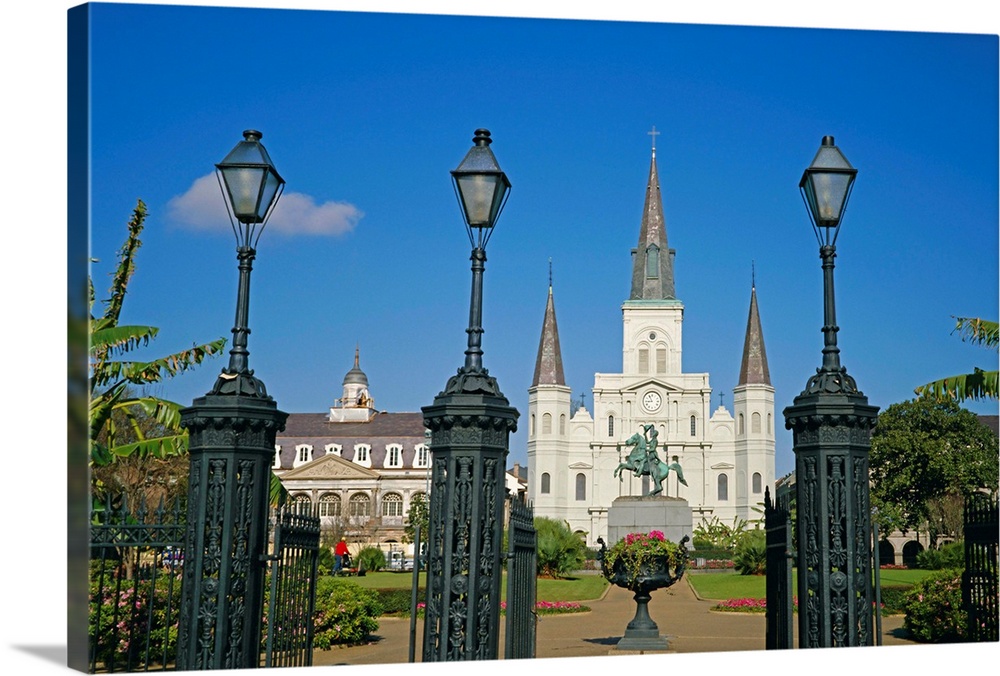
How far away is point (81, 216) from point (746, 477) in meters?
71.6

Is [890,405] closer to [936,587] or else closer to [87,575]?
Result: [936,587]

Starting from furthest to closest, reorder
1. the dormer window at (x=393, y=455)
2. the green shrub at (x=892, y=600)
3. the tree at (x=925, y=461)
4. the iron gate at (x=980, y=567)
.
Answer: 1. the dormer window at (x=393, y=455)
2. the tree at (x=925, y=461)
3. the green shrub at (x=892, y=600)
4. the iron gate at (x=980, y=567)

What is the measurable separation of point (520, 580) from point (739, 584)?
22524 millimetres

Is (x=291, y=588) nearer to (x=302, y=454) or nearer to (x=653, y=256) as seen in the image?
(x=302, y=454)

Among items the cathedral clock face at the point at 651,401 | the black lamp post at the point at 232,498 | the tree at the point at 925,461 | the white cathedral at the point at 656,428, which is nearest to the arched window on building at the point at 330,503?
the white cathedral at the point at 656,428

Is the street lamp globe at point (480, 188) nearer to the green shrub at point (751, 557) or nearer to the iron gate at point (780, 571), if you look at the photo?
the iron gate at point (780, 571)

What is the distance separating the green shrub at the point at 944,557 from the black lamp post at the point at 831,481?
554 inches

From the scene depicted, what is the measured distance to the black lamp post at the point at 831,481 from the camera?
271 inches

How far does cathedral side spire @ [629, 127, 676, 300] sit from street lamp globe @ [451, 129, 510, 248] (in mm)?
74784

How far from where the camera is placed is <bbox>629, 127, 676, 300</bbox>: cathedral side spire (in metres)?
81.2

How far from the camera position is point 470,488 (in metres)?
6.66

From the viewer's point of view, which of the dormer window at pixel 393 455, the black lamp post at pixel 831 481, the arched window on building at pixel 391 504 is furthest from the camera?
the dormer window at pixel 393 455

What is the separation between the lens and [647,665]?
8.55m

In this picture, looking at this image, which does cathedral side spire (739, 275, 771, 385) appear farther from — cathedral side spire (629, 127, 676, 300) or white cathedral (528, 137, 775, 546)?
cathedral side spire (629, 127, 676, 300)
